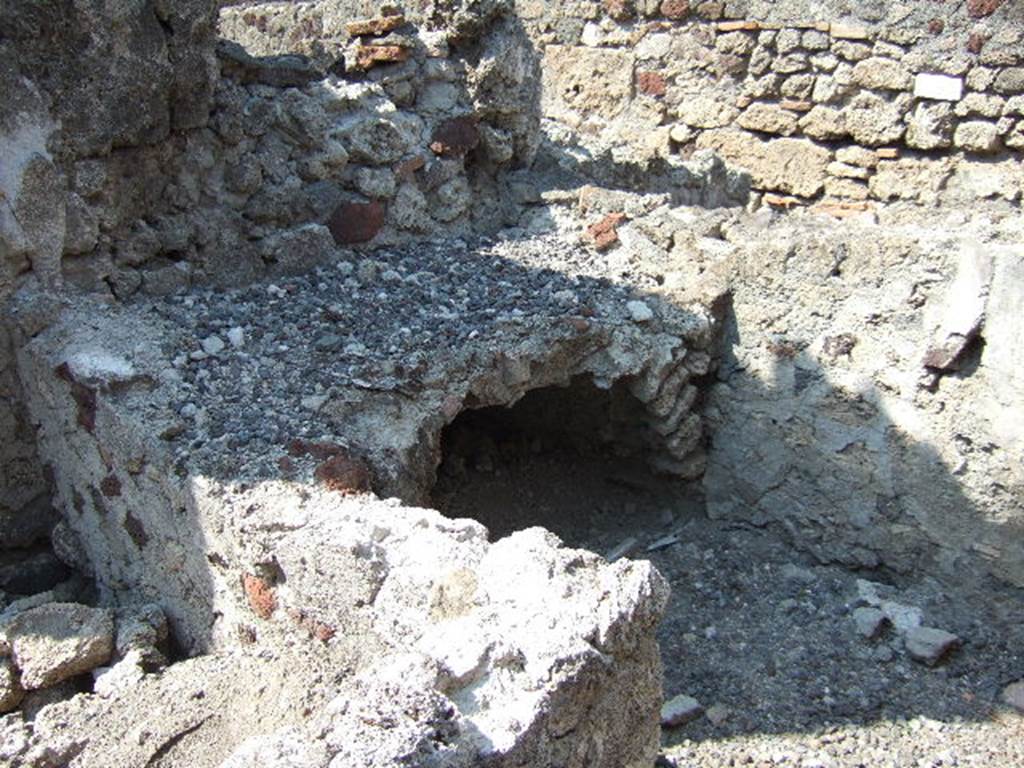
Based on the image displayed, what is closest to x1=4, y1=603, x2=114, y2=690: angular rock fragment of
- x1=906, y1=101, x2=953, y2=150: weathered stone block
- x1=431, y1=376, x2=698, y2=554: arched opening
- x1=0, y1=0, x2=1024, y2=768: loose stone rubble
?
x1=0, y1=0, x2=1024, y2=768: loose stone rubble

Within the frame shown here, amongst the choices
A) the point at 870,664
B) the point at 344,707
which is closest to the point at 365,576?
the point at 344,707

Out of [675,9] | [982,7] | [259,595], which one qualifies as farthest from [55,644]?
[982,7]

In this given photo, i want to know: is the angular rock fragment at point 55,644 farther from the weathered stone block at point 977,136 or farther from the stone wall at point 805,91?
the weathered stone block at point 977,136

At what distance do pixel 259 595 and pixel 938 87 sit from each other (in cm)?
384

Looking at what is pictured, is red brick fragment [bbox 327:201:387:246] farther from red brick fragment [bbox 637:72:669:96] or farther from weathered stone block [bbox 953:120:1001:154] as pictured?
weathered stone block [bbox 953:120:1001:154]

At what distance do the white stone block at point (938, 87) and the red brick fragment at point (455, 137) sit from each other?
2170 millimetres

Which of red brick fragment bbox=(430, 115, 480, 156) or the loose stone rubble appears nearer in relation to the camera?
the loose stone rubble

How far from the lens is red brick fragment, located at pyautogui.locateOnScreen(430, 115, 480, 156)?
4031 millimetres

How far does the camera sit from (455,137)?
4066mm

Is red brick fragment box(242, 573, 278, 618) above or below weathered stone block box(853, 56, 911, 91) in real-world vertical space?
below

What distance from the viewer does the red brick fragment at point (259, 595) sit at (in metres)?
2.68

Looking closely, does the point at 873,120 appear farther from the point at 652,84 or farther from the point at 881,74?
the point at 652,84

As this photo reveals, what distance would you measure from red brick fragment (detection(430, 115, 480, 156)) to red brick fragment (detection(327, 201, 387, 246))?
0.33 meters

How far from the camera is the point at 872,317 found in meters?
3.70
